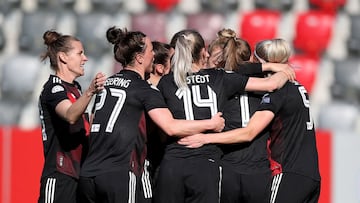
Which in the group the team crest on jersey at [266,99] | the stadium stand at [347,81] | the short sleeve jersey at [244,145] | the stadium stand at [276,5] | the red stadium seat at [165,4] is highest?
the red stadium seat at [165,4]

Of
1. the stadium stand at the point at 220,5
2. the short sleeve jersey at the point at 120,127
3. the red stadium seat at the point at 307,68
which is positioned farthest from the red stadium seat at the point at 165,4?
the short sleeve jersey at the point at 120,127

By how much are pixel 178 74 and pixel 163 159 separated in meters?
0.59

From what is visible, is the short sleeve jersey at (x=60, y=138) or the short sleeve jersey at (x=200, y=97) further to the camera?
the short sleeve jersey at (x=60, y=138)

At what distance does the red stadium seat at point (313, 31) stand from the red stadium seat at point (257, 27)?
1.30 ft

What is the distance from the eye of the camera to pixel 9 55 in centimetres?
1816

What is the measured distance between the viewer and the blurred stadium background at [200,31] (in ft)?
52.7

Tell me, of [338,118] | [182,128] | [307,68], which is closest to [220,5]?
[307,68]

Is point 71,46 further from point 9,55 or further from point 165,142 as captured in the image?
point 9,55

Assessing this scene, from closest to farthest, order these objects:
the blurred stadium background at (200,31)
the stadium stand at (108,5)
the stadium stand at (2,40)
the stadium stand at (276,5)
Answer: the blurred stadium background at (200,31) → the stadium stand at (276,5) → the stadium stand at (108,5) → the stadium stand at (2,40)

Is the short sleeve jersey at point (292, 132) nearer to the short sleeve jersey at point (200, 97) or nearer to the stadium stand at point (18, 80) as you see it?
the short sleeve jersey at point (200, 97)

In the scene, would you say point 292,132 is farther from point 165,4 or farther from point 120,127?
point 165,4

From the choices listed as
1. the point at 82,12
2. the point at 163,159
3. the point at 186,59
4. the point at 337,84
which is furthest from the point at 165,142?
the point at 82,12

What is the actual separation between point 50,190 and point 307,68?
30.0 feet

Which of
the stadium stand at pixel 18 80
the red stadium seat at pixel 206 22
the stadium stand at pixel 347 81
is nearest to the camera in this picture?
the stadium stand at pixel 347 81
